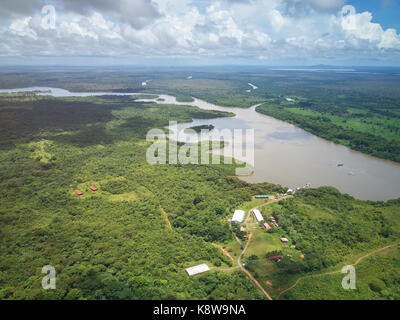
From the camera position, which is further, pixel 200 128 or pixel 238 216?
pixel 200 128

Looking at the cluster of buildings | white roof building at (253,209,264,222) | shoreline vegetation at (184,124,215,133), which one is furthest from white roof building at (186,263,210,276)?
shoreline vegetation at (184,124,215,133)

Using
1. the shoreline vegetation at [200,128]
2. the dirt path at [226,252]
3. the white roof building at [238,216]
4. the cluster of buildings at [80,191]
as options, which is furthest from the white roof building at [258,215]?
the shoreline vegetation at [200,128]

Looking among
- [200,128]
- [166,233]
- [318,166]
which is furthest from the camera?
[200,128]

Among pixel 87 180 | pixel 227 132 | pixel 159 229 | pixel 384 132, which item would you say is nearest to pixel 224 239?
pixel 159 229

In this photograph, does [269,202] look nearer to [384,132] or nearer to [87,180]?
[87,180]

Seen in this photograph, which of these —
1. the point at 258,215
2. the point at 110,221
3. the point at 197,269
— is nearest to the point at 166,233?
the point at 197,269

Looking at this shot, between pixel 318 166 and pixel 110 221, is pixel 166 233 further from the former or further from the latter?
pixel 318 166

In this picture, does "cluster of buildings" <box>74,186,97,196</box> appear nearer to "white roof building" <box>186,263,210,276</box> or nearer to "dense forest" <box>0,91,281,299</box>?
"dense forest" <box>0,91,281,299</box>
